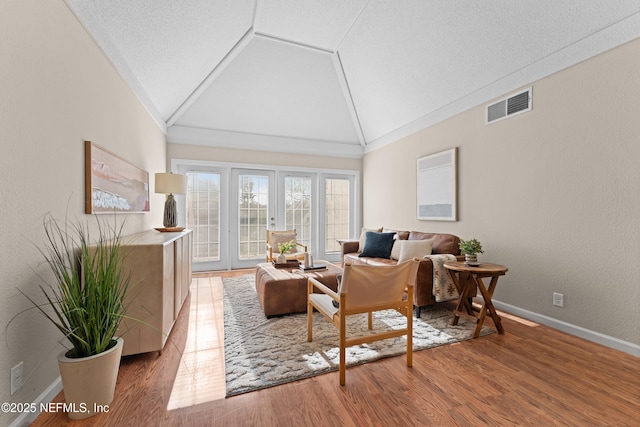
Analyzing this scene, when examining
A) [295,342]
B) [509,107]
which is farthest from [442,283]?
[509,107]

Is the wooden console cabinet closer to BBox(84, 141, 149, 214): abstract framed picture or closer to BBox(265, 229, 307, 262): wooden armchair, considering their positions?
BBox(84, 141, 149, 214): abstract framed picture

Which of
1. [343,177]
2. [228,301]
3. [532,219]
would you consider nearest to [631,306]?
[532,219]

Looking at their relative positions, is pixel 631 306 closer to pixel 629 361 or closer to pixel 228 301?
pixel 629 361

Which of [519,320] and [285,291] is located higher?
[285,291]

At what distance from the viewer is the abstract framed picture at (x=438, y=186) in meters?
4.03

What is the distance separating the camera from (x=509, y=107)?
129 inches

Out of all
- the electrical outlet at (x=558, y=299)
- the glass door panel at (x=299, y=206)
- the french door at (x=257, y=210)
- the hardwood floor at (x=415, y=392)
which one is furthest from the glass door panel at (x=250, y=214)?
the electrical outlet at (x=558, y=299)

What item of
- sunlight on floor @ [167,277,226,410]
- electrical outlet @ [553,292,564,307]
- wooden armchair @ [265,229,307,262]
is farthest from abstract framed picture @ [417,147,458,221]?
sunlight on floor @ [167,277,226,410]

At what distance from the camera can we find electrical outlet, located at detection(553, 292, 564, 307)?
9.06ft

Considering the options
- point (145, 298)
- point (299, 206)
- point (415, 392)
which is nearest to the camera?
point (415, 392)

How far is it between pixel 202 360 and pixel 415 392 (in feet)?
5.37

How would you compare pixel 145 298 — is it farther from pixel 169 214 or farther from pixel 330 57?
pixel 330 57

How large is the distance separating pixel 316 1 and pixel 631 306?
462 cm

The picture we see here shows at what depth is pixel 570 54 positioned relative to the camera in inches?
106
